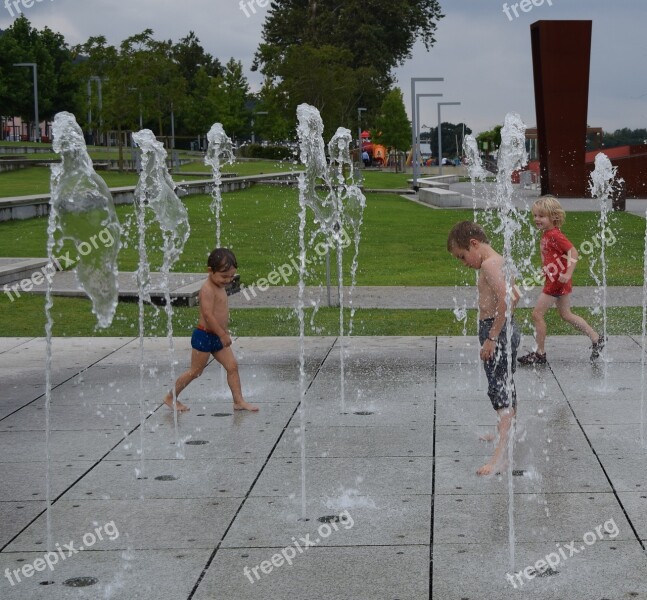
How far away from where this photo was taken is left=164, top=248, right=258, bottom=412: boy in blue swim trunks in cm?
703

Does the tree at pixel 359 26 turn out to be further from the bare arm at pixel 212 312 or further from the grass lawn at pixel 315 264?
the bare arm at pixel 212 312

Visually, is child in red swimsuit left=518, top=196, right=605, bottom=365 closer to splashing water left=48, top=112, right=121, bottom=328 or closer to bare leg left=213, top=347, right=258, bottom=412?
bare leg left=213, top=347, right=258, bottom=412

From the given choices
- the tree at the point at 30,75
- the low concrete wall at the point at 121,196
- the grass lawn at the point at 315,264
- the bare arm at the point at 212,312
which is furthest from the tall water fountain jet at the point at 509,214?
the tree at the point at 30,75

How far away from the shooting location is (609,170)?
3198cm

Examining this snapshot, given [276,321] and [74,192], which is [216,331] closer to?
[74,192]

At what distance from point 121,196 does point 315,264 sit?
42.3ft

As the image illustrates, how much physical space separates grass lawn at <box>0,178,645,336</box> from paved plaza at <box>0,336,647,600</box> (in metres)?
2.06

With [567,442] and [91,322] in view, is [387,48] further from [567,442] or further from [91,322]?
[567,442]

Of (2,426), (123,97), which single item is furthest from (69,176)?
(123,97)

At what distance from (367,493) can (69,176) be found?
2.43 metres

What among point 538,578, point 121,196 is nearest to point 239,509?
point 538,578

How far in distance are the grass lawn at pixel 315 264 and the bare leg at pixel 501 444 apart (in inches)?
174

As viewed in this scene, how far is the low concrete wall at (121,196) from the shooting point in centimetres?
2252

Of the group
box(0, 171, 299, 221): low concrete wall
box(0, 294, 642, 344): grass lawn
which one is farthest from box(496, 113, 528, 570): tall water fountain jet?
box(0, 171, 299, 221): low concrete wall
